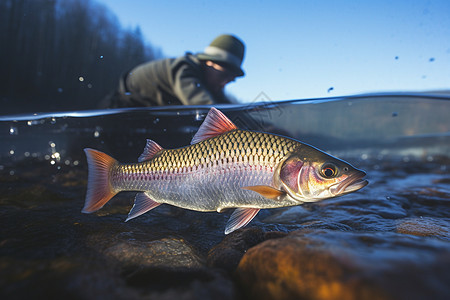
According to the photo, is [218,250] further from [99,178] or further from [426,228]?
[426,228]

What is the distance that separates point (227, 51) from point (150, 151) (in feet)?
17.0

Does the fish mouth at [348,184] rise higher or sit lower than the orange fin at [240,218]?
higher

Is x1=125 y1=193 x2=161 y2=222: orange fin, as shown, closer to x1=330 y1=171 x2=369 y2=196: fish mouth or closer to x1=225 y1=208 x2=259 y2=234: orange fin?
x1=225 y1=208 x2=259 y2=234: orange fin

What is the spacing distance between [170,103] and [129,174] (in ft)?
15.9

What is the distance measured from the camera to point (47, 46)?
14266 millimetres

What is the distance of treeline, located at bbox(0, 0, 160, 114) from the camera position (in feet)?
34.9

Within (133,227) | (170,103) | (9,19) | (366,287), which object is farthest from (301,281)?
(9,19)

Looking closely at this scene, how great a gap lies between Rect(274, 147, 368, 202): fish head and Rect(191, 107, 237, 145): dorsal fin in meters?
0.66

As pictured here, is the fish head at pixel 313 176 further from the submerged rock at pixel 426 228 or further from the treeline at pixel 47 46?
the treeline at pixel 47 46

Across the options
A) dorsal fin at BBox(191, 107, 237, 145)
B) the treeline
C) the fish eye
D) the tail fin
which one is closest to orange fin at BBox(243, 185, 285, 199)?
the fish eye

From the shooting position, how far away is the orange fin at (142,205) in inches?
87.8

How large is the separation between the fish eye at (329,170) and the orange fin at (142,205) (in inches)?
65.7

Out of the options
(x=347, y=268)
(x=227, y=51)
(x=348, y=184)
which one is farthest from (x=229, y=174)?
(x=227, y=51)

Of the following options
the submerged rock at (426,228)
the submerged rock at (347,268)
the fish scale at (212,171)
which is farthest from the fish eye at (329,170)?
the submerged rock at (426,228)
